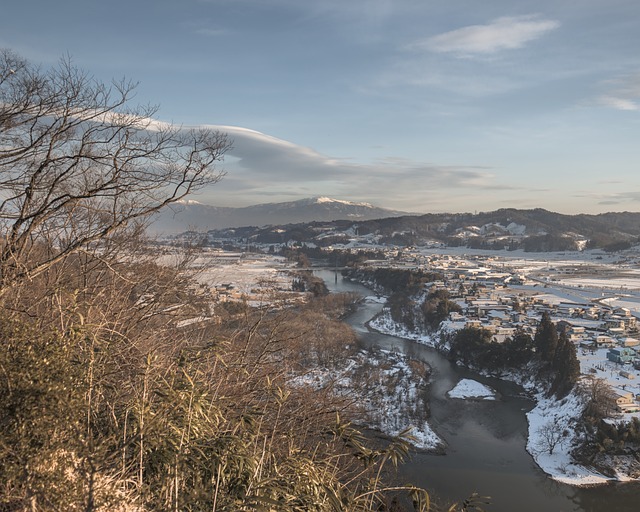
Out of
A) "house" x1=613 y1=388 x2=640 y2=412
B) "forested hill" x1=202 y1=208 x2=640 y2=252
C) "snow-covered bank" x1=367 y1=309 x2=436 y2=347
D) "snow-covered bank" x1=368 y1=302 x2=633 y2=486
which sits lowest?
"snow-covered bank" x1=368 y1=302 x2=633 y2=486

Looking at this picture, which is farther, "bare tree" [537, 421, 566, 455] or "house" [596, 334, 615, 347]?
"house" [596, 334, 615, 347]

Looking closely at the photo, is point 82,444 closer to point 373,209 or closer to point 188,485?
point 188,485

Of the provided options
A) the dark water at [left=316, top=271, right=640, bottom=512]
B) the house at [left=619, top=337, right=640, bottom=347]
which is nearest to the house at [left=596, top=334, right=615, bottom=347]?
the house at [left=619, top=337, right=640, bottom=347]

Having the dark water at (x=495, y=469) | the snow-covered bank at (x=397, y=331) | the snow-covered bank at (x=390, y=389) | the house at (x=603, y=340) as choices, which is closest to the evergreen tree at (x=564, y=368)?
the dark water at (x=495, y=469)

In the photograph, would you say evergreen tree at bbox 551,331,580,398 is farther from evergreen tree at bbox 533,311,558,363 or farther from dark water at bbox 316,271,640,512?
dark water at bbox 316,271,640,512

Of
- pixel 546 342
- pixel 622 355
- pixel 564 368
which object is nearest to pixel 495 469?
pixel 564 368

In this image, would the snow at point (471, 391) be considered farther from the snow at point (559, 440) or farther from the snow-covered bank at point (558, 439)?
the snow at point (559, 440)

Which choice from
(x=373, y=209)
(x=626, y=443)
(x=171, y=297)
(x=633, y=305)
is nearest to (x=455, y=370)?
(x=626, y=443)
